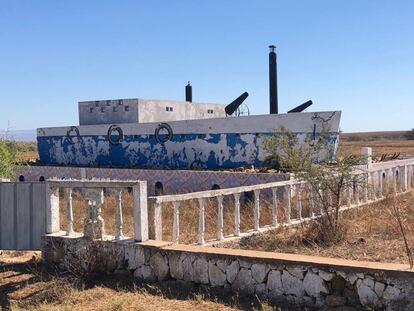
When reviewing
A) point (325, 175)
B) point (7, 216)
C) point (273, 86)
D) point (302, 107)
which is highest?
point (273, 86)

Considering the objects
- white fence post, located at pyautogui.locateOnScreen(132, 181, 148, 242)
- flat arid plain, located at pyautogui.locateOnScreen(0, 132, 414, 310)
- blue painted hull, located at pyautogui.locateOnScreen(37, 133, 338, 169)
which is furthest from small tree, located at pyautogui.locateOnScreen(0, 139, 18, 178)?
white fence post, located at pyautogui.locateOnScreen(132, 181, 148, 242)

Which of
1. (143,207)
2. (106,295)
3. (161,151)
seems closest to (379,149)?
(161,151)

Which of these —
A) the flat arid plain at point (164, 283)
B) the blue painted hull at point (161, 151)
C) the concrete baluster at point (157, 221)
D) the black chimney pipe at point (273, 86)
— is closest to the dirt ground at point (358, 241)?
the flat arid plain at point (164, 283)

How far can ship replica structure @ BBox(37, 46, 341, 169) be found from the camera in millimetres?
18109

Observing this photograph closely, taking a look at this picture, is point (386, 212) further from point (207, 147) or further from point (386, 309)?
point (207, 147)

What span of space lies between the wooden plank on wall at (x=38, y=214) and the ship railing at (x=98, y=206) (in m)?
0.17

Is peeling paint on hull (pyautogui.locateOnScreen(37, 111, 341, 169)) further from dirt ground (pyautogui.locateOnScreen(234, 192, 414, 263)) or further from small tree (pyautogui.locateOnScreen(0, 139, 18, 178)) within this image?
small tree (pyautogui.locateOnScreen(0, 139, 18, 178))

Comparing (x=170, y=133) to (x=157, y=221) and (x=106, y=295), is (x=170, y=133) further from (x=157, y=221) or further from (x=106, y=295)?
(x=106, y=295)

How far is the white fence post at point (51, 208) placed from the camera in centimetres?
832

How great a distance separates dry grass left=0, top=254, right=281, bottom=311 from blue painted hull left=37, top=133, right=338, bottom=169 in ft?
30.4

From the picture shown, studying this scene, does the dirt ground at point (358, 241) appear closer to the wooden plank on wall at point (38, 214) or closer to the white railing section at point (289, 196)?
the white railing section at point (289, 196)

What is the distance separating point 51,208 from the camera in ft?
27.3

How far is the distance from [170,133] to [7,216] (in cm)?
1242

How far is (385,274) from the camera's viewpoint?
5.35 meters
